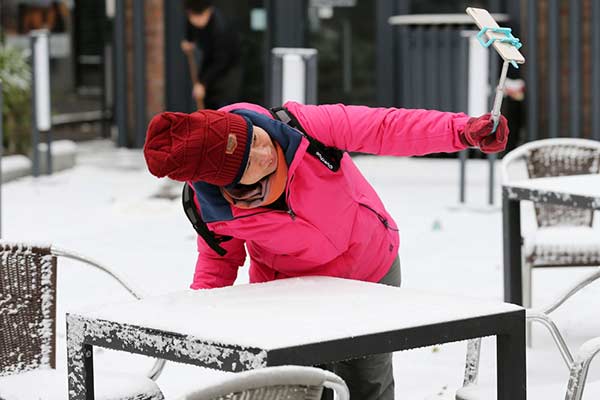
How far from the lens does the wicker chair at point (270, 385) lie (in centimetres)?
237

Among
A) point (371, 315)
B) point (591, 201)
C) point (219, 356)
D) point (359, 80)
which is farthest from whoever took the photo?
point (359, 80)

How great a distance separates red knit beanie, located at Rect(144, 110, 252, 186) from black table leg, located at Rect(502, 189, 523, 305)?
2232 mm

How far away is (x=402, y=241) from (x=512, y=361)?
17.6 ft

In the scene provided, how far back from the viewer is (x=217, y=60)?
1160cm

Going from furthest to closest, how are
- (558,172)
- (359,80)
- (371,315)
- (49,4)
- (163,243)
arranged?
1. (49,4)
2. (359,80)
3. (163,243)
4. (558,172)
5. (371,315)

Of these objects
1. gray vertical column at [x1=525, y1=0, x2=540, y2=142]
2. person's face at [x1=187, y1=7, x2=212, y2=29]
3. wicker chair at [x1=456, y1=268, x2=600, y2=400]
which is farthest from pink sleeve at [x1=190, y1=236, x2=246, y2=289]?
gray vertical column at [x1=525, y1=0, x2=540, y2=142]

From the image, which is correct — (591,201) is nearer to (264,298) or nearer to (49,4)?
(264,298)

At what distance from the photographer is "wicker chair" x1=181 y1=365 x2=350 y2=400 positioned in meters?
2.37

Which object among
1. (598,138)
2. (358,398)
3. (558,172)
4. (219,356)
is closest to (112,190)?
(598,138)

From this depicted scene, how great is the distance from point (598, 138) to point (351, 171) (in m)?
9.23

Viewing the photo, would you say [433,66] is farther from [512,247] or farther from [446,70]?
[512,247]

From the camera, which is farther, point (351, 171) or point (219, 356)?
point (351, 171)

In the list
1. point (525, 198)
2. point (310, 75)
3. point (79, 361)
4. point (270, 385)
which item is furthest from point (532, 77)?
point (270, 385)

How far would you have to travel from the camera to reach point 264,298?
3473mm
